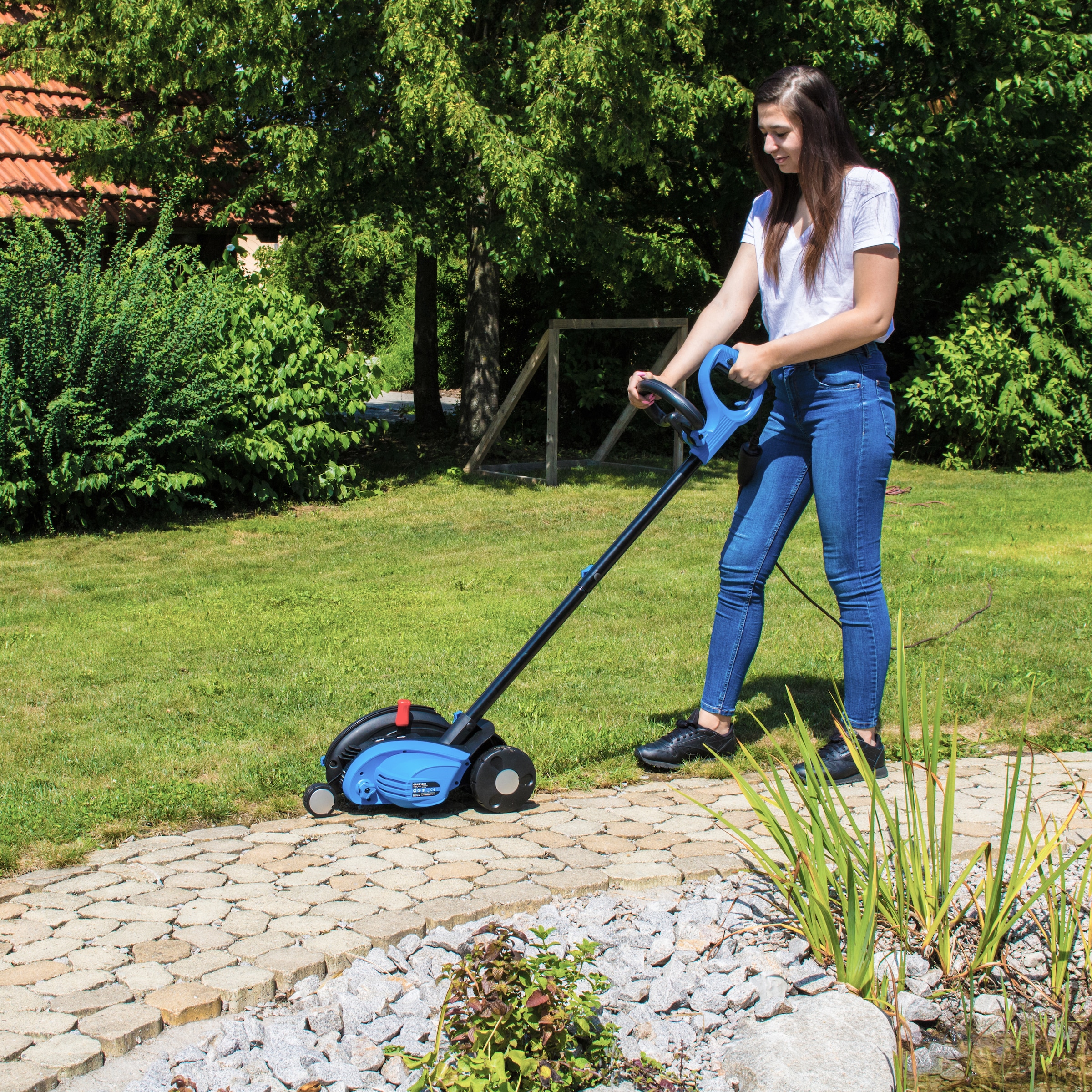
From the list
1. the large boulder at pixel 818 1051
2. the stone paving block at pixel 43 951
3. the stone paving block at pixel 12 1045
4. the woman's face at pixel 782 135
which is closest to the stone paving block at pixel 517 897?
the large boulder at pixel 818 1051

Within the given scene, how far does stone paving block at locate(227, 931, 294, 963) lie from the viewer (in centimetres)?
264

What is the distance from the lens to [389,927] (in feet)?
9.09

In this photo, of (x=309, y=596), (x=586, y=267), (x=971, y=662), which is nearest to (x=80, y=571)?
(x=309, y=596)

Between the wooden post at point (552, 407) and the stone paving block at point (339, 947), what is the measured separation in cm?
879

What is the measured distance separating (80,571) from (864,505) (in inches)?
216

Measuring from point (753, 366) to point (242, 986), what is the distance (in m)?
2.09

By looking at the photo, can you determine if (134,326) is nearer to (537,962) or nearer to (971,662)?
(971,662)

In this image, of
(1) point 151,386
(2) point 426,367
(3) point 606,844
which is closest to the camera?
(3) point 606,844

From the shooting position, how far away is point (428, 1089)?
2154mm

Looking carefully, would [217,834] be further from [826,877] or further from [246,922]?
[826,877]

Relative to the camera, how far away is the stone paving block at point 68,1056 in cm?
220

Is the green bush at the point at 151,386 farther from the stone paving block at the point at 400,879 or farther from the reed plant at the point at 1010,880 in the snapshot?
the reed plant at the point at 1010,880

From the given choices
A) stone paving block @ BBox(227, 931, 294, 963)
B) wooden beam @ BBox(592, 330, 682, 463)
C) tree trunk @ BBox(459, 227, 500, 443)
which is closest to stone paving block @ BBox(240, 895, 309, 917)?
stone paving block @ BBox(227, 931, 294, 963)

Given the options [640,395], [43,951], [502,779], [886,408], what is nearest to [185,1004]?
[43,951]
